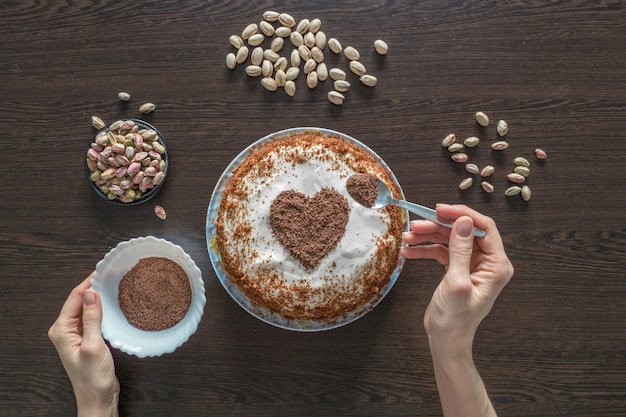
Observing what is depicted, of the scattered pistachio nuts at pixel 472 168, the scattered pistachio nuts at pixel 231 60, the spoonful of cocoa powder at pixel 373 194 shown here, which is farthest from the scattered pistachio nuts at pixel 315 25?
the scattered pistachio nuts at pixel 472 168

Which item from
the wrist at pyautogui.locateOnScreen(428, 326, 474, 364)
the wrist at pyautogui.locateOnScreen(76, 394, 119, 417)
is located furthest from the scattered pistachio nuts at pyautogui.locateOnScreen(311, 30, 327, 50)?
the wrist at pyautogui.locateOnScreen(76, 394, 119, 417)

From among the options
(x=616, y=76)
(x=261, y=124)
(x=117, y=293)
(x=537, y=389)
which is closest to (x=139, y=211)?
(x=117, y=293)

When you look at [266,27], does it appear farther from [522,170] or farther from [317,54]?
[522,170]

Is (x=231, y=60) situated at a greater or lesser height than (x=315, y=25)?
lesser

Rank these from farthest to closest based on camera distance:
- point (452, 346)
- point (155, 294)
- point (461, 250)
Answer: point (155, 294), point (452, 346), point (461, 250)

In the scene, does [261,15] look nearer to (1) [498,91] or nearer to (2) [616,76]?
(1) [498,91]

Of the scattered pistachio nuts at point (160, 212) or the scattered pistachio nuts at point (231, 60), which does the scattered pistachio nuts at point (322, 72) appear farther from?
the scattered pistachio nuts at point (160, 212)

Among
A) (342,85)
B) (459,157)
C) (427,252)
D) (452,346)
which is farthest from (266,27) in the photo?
(452,346)
